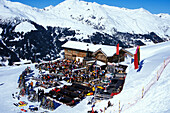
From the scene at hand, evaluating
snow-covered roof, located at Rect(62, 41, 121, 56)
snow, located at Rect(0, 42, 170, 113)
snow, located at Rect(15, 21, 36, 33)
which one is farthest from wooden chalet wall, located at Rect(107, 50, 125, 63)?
snow, located at Rect(15, 21, 36, 33)

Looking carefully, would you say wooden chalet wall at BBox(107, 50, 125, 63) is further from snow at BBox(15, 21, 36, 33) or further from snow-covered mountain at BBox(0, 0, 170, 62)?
snow at BBox(15, 21, 36, 33)

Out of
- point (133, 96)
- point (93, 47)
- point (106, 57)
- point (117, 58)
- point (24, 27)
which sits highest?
point (24, 27)

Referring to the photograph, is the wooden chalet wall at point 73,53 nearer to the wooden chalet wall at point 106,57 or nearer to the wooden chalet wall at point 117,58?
the wooden chalet wall at point 106,57

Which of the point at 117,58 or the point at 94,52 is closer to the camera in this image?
the point at 94,52

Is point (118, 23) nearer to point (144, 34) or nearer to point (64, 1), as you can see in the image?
point (144, 34)

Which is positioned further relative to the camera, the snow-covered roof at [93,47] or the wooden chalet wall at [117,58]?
the snow-covered roof at [93,47]

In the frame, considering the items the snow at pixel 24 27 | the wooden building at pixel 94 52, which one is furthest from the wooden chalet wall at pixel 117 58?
the snow at pixel 24 27

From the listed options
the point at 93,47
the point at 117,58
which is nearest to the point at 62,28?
the point at 93,47

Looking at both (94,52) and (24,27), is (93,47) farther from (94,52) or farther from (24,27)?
(24,27)
